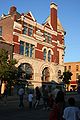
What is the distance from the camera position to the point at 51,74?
155ft

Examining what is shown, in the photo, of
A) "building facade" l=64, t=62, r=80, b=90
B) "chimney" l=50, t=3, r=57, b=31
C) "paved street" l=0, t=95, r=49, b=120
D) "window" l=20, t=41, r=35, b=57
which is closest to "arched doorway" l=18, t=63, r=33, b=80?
"window" l=20, t=41, r=35, b=57

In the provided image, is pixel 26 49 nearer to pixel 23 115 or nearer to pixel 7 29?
pixel 7 29

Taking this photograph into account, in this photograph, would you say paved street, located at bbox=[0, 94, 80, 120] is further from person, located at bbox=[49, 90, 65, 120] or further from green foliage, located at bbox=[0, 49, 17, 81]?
green foliage, located at bbox=[0, 49, 17, 81]

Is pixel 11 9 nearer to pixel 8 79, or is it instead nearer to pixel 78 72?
pixel 8 79

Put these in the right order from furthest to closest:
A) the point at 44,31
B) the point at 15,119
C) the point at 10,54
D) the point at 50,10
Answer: the point at 50,10
the point at 44,31
the point at 10,54
the point at 15,119

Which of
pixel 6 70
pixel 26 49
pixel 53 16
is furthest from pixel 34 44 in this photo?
pixel 6 70

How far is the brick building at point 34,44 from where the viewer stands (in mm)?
41219

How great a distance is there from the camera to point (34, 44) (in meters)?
44.5

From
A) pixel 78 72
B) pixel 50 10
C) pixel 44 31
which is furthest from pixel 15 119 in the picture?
pixel 78 72

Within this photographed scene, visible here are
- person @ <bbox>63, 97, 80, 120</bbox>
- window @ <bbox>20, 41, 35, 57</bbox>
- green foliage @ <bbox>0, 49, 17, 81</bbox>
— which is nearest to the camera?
person @ <bbox>63, 97, 80, 120</bbox>

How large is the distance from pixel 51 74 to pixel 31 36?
7988 mm

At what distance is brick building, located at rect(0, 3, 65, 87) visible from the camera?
41.2 meters

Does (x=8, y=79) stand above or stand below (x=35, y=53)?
below

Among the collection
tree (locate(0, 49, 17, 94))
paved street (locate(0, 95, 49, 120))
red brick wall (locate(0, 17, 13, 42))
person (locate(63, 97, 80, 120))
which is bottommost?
paved street (locate(0, 95, 49, 120))
